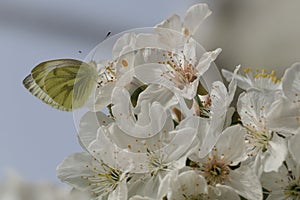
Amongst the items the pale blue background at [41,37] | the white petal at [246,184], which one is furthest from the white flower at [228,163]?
the pale blue background at [41,37]

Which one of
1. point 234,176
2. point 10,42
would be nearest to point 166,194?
point 234,176

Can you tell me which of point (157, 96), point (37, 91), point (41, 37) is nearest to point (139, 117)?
point (157, 96)

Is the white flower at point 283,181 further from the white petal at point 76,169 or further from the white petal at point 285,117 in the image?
the white petal at point 76,169

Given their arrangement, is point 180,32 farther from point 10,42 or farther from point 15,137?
point 10,42

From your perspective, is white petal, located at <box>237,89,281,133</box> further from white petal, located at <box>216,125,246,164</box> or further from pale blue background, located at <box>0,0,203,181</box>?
pale blue background, located at <box>0,0,203,181</box>

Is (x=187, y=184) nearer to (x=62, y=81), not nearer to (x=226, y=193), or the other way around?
(x=226, y=193)

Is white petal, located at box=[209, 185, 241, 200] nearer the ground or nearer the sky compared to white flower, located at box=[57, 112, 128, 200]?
nearer the ground

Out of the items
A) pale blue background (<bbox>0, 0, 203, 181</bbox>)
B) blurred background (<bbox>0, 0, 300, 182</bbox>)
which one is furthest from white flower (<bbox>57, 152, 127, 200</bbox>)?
pale blue background (<bbox>0, 0, 203, 181</bbox>)
